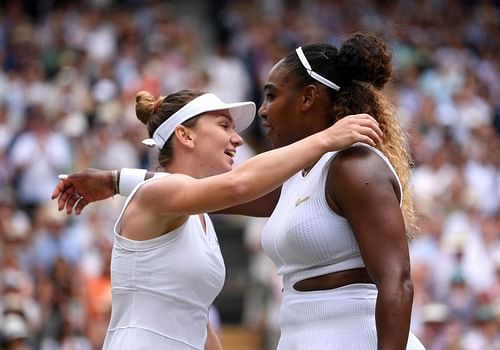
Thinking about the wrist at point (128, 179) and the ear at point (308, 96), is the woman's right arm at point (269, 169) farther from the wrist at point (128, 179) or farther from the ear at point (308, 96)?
the wrist at point (128, 179)

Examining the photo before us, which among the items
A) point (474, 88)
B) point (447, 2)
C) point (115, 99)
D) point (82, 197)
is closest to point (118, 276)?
point (82, 197)

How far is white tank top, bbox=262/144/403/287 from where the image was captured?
4.18 metres

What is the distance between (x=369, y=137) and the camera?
4.09m

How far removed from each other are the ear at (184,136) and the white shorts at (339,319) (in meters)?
0.74

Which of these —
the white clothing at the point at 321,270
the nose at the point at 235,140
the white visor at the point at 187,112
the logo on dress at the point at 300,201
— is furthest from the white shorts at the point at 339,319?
the white visor at the point at 187,112

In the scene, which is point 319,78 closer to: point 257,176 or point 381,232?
point 257,176

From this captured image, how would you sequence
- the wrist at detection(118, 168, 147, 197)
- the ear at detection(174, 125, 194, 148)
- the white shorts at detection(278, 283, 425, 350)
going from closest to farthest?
the white shorts at detection(278, 283, 425, 350) < the ear at detection(174, 125, 194, 148) < the wrist at detection(118, 168, 147, 197)

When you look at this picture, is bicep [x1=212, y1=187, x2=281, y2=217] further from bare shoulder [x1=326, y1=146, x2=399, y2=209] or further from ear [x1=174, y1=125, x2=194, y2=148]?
bare shoulder [x1=326, y1=146, x2=399, y2=209]

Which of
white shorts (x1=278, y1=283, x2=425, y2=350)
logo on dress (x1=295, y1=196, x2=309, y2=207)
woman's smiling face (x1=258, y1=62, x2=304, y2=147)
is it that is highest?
woman's smiling face (x1=258, y1=62, x2=304, y2=147)

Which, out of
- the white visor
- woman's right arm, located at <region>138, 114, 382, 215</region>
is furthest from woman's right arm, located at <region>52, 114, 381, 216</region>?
the white visor

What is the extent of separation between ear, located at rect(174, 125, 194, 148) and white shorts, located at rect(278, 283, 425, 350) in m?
0.74

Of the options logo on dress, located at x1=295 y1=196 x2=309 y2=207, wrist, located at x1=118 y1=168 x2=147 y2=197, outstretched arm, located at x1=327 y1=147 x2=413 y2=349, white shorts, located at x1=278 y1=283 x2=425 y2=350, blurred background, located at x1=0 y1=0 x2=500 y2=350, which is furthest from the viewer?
blurred background, located at x1=0 y1=0 x2=500 y2=350

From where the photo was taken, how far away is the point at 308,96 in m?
4.43

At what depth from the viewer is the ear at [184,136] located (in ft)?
14.9
